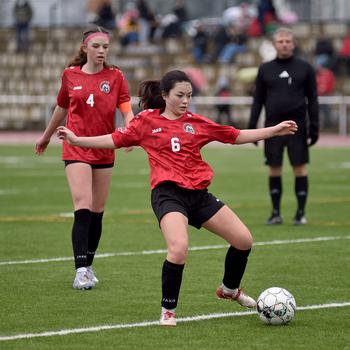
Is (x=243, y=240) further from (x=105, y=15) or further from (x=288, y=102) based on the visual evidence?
(x=105, y=15)

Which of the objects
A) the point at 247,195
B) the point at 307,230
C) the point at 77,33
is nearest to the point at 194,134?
the point at 307,230

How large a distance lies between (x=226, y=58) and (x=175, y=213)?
33.5 metres

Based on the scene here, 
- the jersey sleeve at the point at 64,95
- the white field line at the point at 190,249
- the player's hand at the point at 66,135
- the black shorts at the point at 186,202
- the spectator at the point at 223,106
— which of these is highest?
the jersey sleeve at the point at 64,95

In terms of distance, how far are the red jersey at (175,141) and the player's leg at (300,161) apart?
6.02 m

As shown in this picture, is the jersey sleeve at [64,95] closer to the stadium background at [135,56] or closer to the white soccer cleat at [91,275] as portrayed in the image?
the white soccer cleat at [91,275]

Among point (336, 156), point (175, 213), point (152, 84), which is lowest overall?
point (336, 156)

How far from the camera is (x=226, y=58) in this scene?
41969 millimetres

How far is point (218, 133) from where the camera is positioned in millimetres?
9094

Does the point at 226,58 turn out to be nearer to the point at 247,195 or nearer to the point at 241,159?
the point at 241,159

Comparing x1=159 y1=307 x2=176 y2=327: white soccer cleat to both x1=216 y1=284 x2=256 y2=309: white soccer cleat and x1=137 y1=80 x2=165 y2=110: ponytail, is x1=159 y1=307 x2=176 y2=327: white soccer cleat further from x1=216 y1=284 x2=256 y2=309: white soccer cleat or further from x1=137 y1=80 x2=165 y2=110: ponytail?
x1=137 y1=80 x2=165 y2=110: ponytail

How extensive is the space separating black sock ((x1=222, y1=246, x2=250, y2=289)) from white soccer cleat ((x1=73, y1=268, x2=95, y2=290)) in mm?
1527

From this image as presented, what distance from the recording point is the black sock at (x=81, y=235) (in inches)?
413

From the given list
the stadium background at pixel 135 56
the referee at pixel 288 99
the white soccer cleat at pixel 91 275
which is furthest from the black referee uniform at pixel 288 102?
the stadium background at pixel 135 56

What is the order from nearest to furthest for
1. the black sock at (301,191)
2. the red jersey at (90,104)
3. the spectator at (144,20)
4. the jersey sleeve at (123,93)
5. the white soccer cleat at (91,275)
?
1. the white soccer cleat at (91,275)
2. the red jersey at (90,104)
3. the jersey sleeve at (123,93)
4. the black sock at (301,191)
5. the spectator at (144,20)
